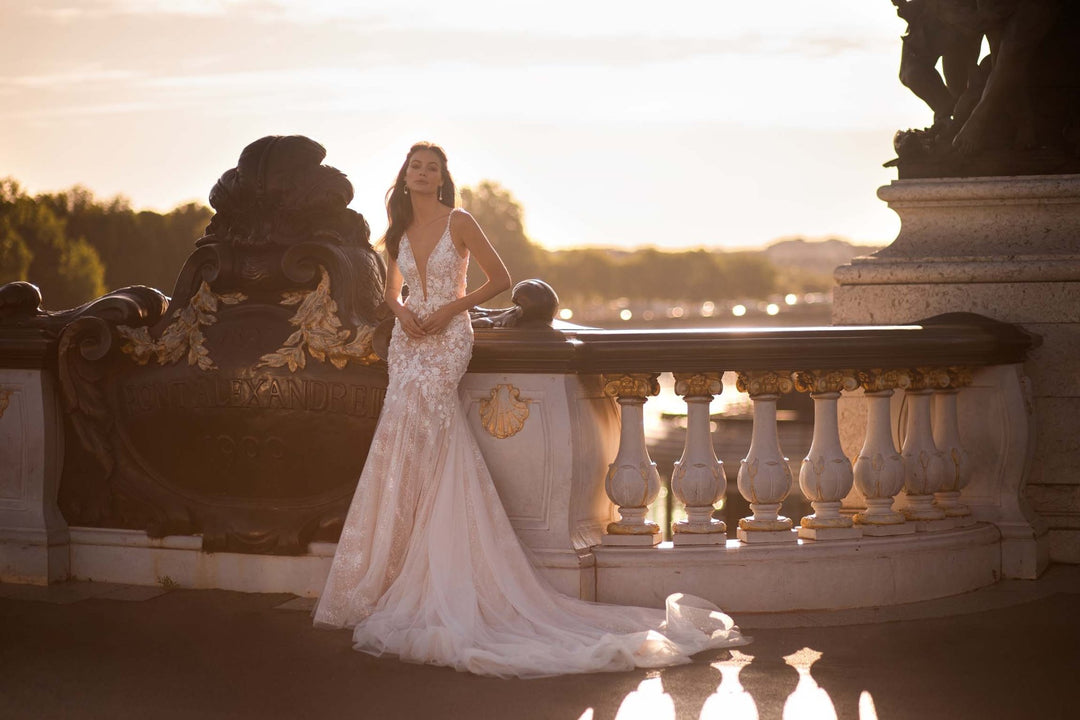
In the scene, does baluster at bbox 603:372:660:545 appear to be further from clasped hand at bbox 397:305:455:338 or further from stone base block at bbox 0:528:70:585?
stone base block at bbox 0:528:70:585

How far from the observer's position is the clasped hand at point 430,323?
694 cm

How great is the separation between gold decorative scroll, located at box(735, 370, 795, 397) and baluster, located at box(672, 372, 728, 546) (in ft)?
0.41

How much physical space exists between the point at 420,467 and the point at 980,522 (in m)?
2.91

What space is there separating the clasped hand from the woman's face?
1.83ft

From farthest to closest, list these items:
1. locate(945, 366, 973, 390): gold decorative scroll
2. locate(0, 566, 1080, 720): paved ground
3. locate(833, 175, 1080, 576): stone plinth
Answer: locate(833, 175, 1080, 576): stone plinth, locate(945, 366, 973, 390): gold decorative scroll, locate(0, 566, 1080, 720): paved ground

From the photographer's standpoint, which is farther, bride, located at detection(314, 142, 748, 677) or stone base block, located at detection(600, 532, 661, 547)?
stone base block, located at detection(600, 532, 661, 547)

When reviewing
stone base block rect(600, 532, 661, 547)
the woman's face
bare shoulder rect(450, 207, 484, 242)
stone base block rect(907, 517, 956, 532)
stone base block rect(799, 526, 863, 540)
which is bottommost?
stone base block rect(600, 532, 661, 547)

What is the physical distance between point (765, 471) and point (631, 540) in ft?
2.22

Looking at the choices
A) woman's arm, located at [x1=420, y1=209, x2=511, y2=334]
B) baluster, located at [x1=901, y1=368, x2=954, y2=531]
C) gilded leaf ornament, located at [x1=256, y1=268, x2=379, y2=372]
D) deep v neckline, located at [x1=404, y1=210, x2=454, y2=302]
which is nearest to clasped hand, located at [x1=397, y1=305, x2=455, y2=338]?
woman's arm, located at [x1=420, y1=209, x2=511, y2=334]

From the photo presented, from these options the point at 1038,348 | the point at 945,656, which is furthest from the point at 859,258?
the point at 945,656

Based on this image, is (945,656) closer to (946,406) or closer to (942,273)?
(946,406)

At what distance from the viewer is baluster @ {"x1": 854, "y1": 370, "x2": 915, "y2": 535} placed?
24.0 ft

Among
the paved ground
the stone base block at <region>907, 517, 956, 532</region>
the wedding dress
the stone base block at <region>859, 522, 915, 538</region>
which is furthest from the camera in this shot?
the stone base block at <region>907, 517, 956, 532</region>

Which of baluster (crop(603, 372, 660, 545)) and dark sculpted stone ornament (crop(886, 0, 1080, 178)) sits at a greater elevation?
dark sculpted stone ornament (crop(886, 0, 1080, 178))
